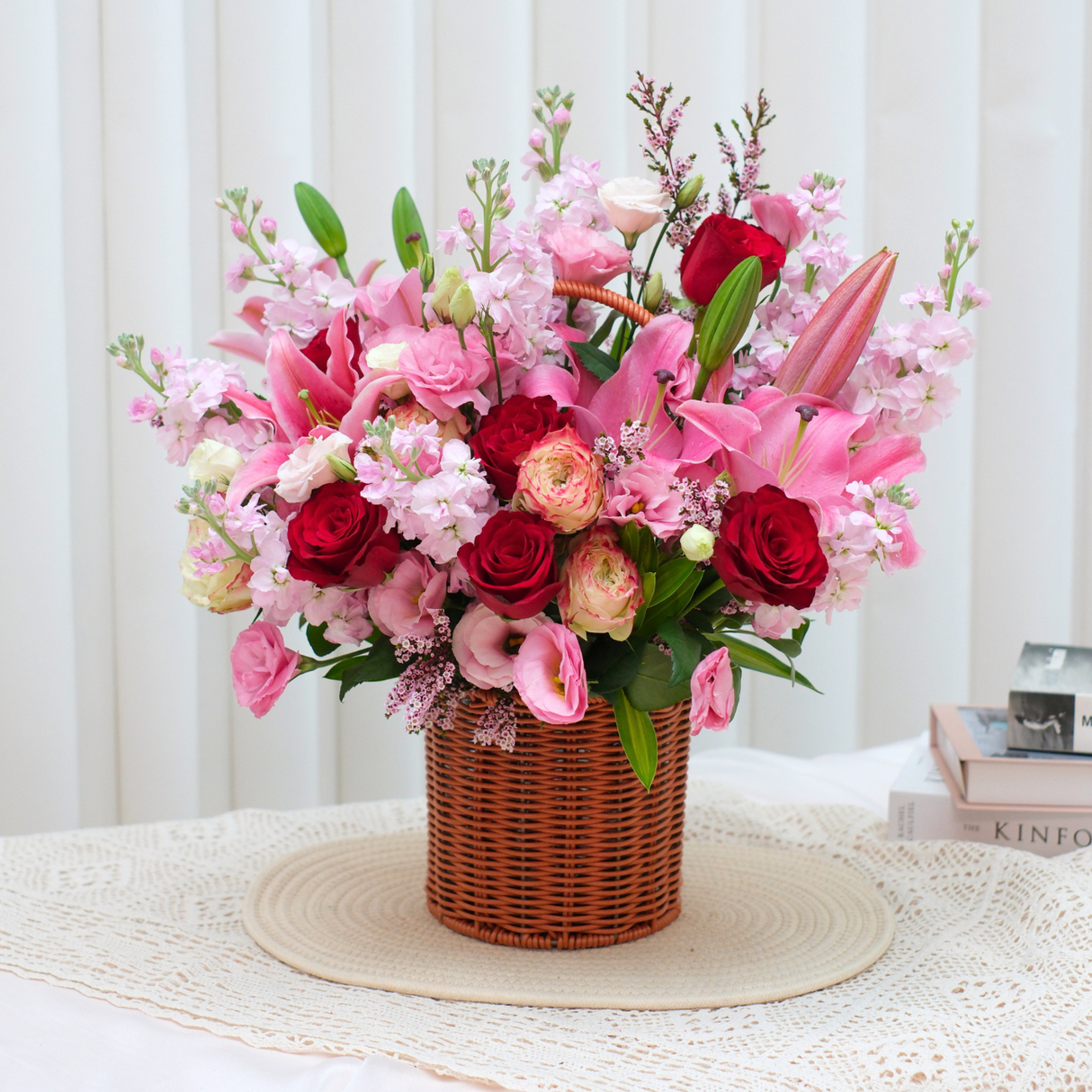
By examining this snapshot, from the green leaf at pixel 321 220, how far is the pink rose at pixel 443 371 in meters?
0.15

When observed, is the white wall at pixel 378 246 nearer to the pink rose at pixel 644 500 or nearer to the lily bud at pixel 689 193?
the lily bud at pixel 689 193

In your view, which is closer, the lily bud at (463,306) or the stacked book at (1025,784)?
the lily bud at (463,306)

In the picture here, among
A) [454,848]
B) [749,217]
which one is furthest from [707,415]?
[454,848]

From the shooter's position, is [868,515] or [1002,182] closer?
[868,515]

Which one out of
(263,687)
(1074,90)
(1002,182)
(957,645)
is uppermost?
(1074,90)

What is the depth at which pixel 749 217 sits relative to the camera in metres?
0.74

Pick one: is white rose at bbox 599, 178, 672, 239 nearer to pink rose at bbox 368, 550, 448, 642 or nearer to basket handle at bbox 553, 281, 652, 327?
basket handle at bbox 553, 281, 652, 327

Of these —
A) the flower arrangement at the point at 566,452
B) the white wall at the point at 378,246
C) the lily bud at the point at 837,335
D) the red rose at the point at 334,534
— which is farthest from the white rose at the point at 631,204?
the white wall at the point at 378,246

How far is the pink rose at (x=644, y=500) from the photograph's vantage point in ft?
1.95

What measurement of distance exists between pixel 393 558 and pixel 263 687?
10 centimetres

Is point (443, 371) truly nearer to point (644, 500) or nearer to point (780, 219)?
point (644, 500)

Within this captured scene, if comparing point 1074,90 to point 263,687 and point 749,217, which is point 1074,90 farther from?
A: point 263,687

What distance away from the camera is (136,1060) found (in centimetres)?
58

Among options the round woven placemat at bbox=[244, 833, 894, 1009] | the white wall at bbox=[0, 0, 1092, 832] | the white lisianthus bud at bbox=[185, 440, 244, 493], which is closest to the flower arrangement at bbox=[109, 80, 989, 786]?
the white lisianthus bud at bbox=[185, 440, 244, 493]
